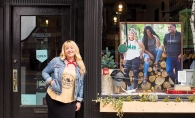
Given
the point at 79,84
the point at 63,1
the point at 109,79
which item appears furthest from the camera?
the point at 63,1

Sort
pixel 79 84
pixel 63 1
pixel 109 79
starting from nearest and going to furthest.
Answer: pixel 79 84, pixel 109 79, pixel 63 1

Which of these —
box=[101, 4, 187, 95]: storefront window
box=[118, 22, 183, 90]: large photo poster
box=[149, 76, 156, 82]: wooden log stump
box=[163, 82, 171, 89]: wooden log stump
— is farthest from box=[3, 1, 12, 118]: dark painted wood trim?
box=[163, 82, 171, 89]: wooden log stump

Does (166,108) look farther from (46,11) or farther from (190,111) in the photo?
(46,11)

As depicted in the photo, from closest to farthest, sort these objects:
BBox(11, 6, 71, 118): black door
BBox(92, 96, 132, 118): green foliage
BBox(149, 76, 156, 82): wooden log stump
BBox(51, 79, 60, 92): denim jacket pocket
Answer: BBox(51, 79, 60, 92): denim jacket pocket, BBox(92, 96, 132, 118): green foliage, BBox(149, 76, 156, 82): wooden log stump, BBox(11, 6, 71, 118): black door

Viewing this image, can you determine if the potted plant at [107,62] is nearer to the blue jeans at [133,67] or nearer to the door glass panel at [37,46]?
the blue jeans at [133,67]

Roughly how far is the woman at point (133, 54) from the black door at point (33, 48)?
42.0 inches

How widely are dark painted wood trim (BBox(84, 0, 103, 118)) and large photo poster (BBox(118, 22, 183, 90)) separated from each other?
1.60 ft

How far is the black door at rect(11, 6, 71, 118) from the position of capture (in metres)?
6.02

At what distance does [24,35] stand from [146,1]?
2.05m

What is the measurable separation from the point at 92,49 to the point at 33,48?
133 cm

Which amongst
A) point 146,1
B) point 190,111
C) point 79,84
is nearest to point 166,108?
point 190,111

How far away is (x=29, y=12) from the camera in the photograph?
6.02m

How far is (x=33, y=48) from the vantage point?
609cm

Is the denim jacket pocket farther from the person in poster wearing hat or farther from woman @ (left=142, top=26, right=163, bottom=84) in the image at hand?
the person in poster wearing hat
